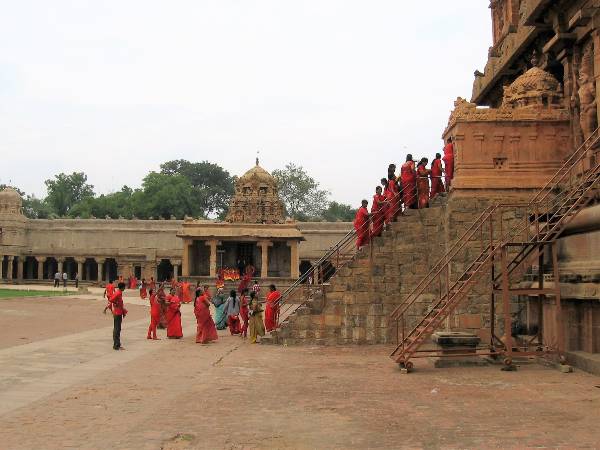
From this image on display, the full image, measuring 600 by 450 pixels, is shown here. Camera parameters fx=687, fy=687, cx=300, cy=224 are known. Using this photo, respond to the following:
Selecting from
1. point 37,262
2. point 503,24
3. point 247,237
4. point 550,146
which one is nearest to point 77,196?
point 37,262

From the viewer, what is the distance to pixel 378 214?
16266mm

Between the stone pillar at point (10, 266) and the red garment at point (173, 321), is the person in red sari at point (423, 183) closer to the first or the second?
the red garment at point (173, 321)

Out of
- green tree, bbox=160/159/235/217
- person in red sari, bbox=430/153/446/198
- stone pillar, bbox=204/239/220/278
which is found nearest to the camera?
person in red sari, bbox=430/153/446/198

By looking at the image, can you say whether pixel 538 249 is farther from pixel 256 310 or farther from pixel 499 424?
pixel 256 310

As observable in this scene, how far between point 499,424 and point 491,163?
25.3ft

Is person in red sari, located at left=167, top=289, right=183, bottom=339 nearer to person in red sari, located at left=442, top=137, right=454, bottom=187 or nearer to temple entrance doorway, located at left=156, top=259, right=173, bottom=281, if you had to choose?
person in red sari, located at left=442, top=137, right=454, bottom=187

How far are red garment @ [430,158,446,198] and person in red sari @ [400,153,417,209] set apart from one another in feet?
1.34

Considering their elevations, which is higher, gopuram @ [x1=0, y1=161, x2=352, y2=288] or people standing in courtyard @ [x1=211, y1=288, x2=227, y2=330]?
gopuram @ [x1=0, y1=161, x2=352, y2=288]

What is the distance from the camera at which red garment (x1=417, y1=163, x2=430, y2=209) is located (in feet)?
51.2

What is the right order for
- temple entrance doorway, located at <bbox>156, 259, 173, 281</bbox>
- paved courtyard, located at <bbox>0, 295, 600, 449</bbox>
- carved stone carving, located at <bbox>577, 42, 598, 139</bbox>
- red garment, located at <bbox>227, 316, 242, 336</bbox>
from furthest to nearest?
temple entrance doorway, located at <bbox>156, 259, 173, 281</bbox>
red garment, located at <bbox>227, 316, 242, 336</bbox>
carved stone carving, located at <bbox>577, 42, 598, 139</bbox>
paved courtyard, located at <bbox>0, 295, 600, 449</bbox>

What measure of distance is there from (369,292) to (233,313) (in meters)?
5.21

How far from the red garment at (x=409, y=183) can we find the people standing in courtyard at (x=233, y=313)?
5990 mm

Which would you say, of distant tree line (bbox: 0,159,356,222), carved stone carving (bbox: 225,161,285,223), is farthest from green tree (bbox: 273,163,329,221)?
carved stone carving (bbox: 225,161,285,223)

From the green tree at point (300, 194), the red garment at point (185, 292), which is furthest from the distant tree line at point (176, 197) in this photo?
the red garment at point (185, 292)
